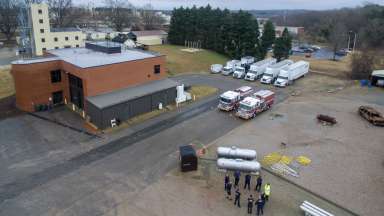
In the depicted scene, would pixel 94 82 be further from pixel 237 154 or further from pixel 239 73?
pixel 239 73

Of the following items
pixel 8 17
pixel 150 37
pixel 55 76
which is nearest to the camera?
pixel 55 76

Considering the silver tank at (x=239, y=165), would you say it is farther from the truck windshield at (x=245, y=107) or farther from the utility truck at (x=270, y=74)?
the utility truck at (x=270, y=74)

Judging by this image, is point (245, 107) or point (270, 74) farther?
point (270, 74)

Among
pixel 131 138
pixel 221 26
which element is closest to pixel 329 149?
pixel 131 138

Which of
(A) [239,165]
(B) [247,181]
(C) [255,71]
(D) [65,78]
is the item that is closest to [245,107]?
(A) [239,165]

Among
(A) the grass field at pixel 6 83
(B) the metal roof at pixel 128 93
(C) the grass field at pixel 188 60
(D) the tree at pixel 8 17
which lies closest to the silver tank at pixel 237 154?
(B) the metal roof at pixel 128 93

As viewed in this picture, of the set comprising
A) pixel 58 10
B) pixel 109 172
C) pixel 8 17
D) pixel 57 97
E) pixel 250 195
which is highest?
pixel 58 10

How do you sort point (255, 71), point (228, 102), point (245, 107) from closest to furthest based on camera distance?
point (245, 107), point (228, 102), point (255, 71)
